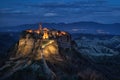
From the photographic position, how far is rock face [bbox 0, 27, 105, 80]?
80.3m

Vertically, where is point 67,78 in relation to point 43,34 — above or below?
below

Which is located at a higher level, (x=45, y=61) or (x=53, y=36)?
(x=53, y=36)

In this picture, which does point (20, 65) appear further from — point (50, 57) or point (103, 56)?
point (103, 56)

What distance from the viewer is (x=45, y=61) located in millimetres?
83625

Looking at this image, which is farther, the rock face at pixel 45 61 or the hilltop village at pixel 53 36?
the hilltop village at pixel 53 36

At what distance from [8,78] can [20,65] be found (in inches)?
185

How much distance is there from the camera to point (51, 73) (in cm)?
8106

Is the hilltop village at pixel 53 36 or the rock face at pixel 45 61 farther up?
the hilltop village at pixel 53 36

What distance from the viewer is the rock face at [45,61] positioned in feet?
263

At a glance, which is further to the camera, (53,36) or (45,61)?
(53,36)

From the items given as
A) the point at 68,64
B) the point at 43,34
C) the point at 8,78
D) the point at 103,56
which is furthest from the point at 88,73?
the point at 103,56

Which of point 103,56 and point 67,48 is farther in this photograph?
point 103,56

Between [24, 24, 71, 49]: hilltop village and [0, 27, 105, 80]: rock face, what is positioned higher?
[24, 24, 71, 49]: hilltop village

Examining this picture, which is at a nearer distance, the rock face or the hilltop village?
the rock face
